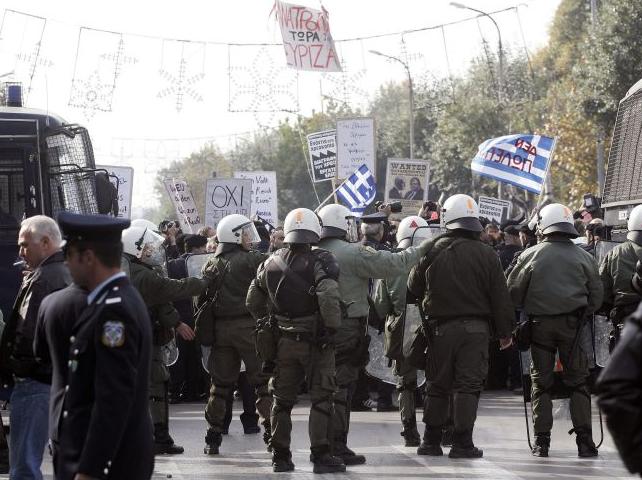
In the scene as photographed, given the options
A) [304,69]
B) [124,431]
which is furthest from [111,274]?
[304,69]

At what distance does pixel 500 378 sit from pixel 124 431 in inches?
478

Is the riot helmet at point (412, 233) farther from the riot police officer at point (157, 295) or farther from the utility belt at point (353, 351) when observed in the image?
the riot police officer at point (157, 295)

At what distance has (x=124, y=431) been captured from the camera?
513 centimetres

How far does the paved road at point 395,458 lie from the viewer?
1033cm

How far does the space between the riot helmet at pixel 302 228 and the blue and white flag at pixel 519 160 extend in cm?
907

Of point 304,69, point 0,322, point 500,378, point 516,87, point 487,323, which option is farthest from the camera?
point 516,87

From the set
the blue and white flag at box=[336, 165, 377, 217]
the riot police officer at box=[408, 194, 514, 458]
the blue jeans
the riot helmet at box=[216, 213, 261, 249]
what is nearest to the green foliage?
the blue and white flag at box=[336, 165, 377, 217]

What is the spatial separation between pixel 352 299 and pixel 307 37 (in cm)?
1458

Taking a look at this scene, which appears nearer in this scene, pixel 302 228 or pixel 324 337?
pixel 324 337

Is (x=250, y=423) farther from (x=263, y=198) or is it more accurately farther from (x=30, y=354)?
(x=263, y=198)

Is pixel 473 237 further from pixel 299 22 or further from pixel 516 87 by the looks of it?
pixel 516 87

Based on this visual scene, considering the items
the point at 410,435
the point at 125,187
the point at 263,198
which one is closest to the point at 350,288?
the point at 410,435

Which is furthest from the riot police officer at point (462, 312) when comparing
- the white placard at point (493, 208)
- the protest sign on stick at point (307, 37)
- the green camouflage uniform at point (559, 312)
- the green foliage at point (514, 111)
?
the green foliage at point (514, 111)

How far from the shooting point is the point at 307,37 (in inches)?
995
